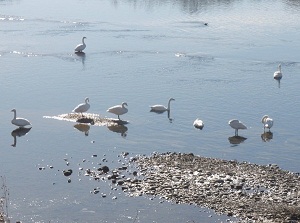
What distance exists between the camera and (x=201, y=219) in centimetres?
2441

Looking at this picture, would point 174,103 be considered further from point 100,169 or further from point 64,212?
point 64,212

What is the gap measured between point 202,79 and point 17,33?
24.6m

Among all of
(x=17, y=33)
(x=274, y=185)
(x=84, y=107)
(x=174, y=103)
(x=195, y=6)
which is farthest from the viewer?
(x=195, y=6)

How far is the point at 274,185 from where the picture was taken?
27.2 m

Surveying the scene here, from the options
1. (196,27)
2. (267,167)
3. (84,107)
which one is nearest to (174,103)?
(84,107)

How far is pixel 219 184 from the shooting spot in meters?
27.2

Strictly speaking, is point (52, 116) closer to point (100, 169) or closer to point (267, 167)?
point (100, 169)

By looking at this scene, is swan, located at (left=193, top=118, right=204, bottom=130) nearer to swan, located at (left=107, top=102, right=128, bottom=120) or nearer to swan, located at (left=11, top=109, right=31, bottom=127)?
swan, located at (left=107, top=102, right=128, bottom=120)

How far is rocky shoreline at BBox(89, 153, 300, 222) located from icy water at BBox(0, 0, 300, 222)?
76 cm

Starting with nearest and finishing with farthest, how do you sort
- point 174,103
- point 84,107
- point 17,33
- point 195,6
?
point 84,107 < point 174,103 < point 17,33 < point 195,6

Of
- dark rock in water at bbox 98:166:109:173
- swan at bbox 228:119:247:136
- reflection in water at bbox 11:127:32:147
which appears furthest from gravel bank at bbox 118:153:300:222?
reflection in water at bbox 11:127:32:147

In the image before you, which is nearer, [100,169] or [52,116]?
[100,169]

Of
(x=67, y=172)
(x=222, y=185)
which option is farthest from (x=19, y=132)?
(x=222, y=185)

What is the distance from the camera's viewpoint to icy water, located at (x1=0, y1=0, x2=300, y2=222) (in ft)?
89.4
